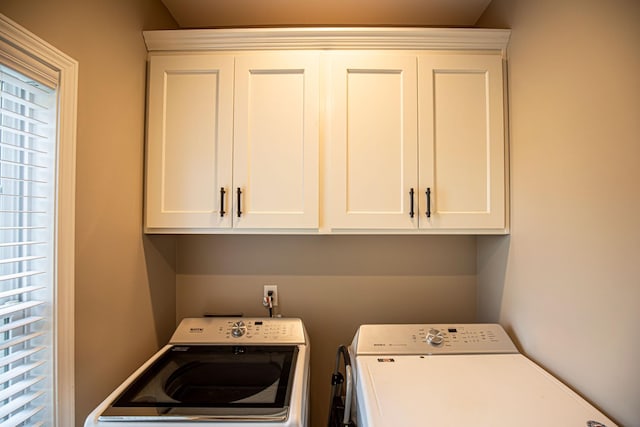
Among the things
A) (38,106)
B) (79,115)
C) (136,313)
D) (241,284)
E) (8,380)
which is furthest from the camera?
(241,284)

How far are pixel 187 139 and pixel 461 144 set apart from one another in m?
1.30

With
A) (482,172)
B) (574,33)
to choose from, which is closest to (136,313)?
(482,172)

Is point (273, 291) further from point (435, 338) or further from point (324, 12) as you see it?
point (324, 12)

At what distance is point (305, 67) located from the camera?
135 centimetres

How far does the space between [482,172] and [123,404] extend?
1679mm

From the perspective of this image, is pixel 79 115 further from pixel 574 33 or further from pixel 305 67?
pixel 574 33

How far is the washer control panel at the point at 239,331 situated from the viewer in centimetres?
138

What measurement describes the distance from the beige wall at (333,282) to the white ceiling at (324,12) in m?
1.23

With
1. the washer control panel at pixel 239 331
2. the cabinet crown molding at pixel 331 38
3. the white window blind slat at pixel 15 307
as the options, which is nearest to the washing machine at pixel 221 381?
the washer control panel at pixel 239 331

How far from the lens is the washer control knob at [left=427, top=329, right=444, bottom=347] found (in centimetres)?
129

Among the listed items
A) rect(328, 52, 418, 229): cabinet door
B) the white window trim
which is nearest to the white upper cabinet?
rect(328, 52, 418, 229): cabinet door

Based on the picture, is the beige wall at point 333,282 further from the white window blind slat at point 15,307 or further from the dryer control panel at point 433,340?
the white window blind slat at point 15,307

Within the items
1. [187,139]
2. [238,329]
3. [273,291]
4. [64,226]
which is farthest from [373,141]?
[64,226]

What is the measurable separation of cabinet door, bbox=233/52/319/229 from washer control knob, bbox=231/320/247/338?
50 centimetres
